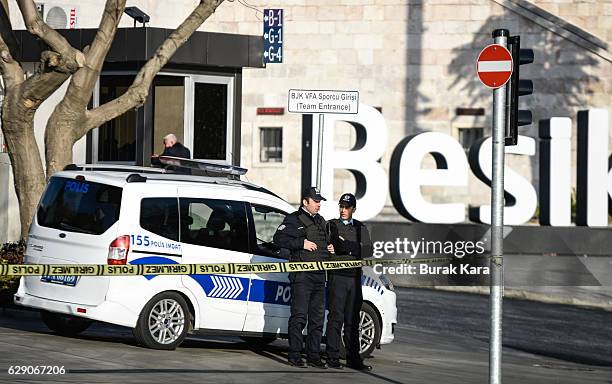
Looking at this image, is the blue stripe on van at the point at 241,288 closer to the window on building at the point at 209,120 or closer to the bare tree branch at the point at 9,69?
the bare tree branch at the point at 9,69

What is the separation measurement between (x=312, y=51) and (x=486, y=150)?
999cm

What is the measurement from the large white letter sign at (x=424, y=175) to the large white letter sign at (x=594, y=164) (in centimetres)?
236

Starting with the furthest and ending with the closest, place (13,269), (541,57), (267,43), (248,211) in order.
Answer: (541,57) → (267,43) → (248,211) → (13,269)

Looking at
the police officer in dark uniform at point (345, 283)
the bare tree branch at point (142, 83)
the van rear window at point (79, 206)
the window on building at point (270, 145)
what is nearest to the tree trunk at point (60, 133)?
the bare tree branch at point (142, 83)

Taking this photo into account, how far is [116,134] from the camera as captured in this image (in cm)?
2398

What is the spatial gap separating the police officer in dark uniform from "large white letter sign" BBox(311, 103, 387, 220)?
1047 centimetres

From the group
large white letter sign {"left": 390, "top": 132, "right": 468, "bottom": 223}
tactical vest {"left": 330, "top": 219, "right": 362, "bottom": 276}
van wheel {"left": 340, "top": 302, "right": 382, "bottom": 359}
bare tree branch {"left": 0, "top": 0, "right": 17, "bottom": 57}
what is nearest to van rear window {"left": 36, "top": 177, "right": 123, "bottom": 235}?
tactical vest {"left": 330, "top": 219, "right": 362, "bottom": 276}

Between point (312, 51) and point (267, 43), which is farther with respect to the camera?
point (312, 51)

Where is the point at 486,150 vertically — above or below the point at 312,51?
below

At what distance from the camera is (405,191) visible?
25688 mm

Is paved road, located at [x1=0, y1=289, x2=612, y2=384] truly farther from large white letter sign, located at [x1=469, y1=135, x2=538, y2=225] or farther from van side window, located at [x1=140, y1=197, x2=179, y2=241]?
large white letter sign, located at [x1=469, y1=135, x2=538, y2=225]

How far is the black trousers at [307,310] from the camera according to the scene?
14.0 meters

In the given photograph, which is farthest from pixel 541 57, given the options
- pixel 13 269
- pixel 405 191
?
pixel 13 269

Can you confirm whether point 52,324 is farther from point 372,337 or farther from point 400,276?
point 400,276
